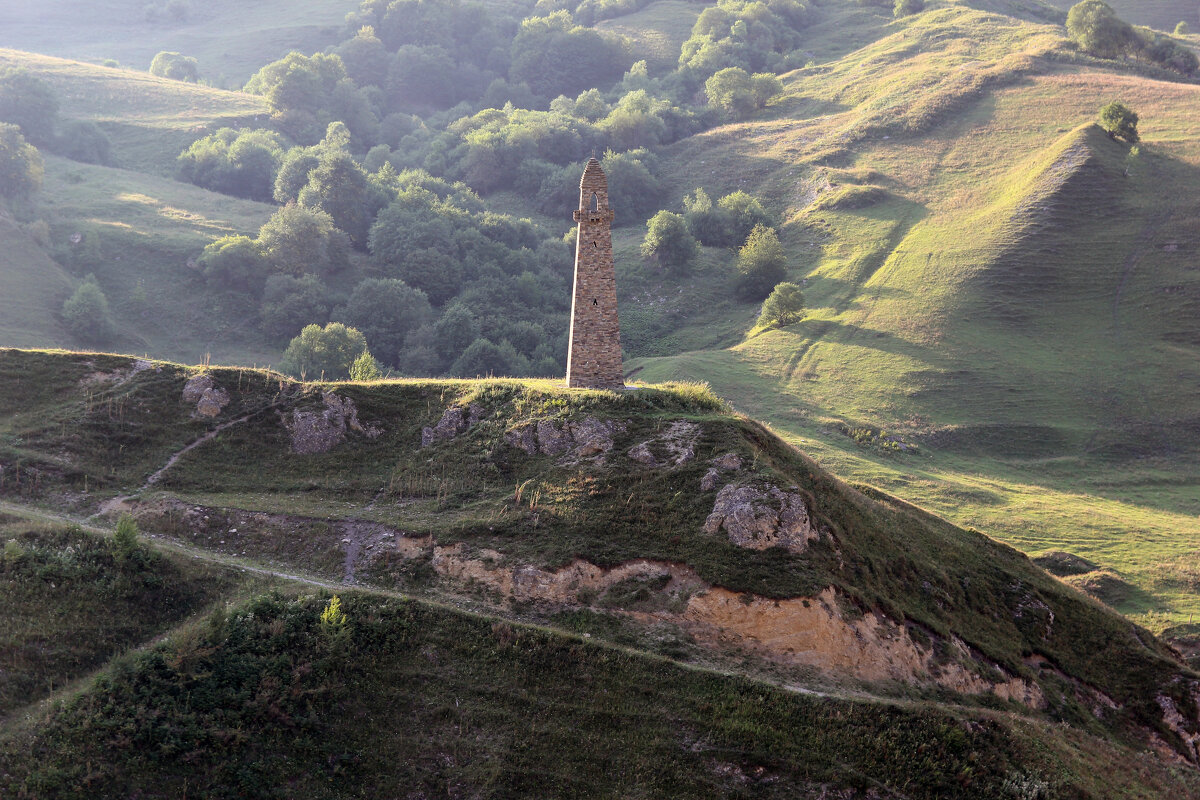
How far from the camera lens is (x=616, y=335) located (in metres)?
31.6

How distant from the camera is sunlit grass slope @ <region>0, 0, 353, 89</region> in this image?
17238 cm

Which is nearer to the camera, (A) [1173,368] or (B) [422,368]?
(A) [1173,368]

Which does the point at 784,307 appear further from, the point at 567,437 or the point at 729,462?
the point at 729,462

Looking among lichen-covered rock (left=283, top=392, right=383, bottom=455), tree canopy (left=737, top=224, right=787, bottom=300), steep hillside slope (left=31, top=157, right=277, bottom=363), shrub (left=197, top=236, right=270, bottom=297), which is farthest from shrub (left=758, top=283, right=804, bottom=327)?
lichen-covered rock (left=283, top=392, right=383, bottom=455)

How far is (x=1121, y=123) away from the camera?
84.6 metres

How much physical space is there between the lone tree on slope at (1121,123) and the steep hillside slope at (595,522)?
68.9 meters

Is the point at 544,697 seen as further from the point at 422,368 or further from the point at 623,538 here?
the point at 422,368

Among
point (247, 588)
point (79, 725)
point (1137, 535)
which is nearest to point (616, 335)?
point (247, 588)

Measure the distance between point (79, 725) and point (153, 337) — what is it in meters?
68.0

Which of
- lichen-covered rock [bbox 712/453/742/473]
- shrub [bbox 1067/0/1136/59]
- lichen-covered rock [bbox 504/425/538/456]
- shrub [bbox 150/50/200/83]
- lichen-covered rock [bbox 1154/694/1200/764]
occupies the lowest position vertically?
lichen-covered rock [bbox 1154/694/1200/764]

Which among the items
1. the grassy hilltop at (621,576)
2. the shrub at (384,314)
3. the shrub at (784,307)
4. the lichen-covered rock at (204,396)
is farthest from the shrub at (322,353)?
the lichen-covered rock at (204,396)

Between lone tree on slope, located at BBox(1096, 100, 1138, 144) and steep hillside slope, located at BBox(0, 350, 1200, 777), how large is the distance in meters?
68.9

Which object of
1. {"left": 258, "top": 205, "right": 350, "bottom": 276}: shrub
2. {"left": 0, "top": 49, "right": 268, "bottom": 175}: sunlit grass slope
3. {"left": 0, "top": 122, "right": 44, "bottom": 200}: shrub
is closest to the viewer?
{"left": 0, "top": 122, "right": 44, "bottom": 200}: shrub

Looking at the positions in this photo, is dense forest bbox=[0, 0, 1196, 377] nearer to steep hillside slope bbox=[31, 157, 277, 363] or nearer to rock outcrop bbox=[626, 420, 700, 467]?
steep hillside slope bbox=[31, 157, 277, 363]
